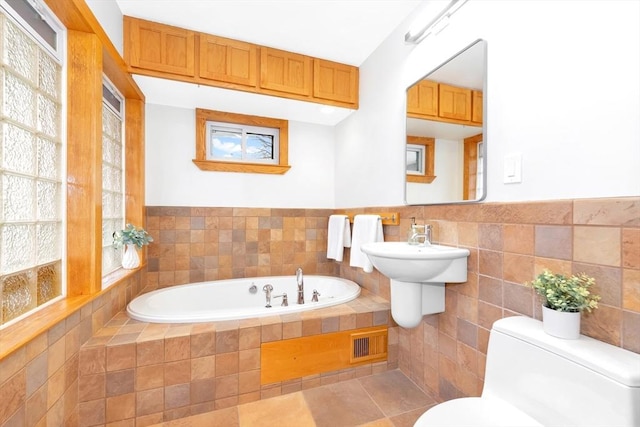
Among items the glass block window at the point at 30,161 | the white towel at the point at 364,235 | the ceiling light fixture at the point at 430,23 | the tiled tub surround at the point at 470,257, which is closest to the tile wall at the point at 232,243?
the tiled tub surround at the point at 470,257

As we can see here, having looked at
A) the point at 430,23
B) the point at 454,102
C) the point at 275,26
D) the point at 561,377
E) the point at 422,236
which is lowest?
the point at 561,377

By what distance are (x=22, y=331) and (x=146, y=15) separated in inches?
77.3

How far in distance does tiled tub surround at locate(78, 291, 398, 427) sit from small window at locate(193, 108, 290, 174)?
1455 millimetres

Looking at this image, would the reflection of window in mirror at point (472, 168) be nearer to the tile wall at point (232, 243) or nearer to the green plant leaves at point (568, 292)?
the green plant leaves at point (568, 292)

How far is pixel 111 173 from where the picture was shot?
6.33 feet

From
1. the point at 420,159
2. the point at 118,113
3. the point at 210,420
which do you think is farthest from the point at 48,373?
the point at 420,159

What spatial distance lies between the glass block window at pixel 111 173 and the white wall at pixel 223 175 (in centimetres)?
27

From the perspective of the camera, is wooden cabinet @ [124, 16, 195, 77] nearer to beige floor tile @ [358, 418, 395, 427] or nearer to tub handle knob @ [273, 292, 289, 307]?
tub handle knob @ [273, 292, 289, 307]

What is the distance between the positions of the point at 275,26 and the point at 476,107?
1.48 m

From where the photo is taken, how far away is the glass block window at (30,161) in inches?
39.6

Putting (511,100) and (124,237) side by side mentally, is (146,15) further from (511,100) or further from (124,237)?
(511,100)

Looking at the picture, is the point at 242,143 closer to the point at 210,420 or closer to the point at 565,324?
the point at 210,420

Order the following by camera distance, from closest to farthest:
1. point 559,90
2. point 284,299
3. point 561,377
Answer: point 561,377 → point 559,90 → point 284,299

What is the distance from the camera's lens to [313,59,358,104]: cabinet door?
2.28 metres
